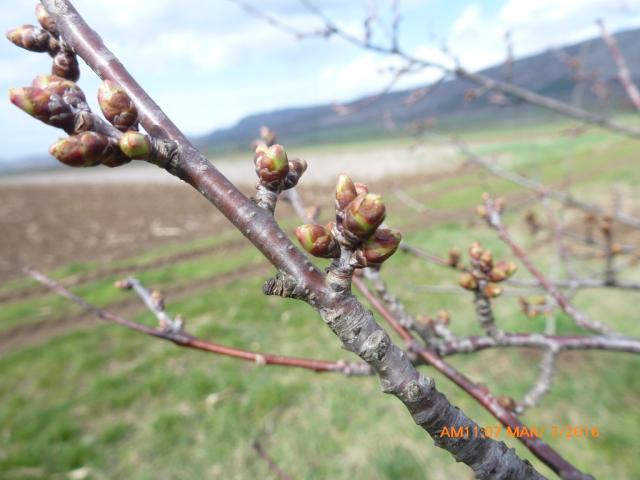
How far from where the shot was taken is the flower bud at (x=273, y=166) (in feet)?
2.71

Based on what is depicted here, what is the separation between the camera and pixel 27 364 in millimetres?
6953

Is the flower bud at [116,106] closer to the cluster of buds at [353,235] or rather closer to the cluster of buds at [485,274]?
the cluster of buds at [353,235]

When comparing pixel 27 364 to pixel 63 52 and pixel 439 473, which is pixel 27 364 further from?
pixel 63 52

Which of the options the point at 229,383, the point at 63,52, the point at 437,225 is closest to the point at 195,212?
the point at 437,225

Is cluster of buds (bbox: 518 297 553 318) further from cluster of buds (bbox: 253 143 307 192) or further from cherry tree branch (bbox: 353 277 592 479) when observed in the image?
cluster of buds (bbox: 253 143 307 192)

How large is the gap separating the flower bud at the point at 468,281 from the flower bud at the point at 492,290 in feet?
0.14

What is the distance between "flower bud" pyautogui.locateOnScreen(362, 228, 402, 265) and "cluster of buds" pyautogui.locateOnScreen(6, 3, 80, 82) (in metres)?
0.80

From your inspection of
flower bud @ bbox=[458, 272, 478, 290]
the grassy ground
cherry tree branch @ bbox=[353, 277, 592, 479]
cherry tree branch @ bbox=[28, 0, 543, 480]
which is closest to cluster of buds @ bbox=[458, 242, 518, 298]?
flower bud @ bbox=[458, 272, 478, 290]

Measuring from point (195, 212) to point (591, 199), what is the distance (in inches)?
610

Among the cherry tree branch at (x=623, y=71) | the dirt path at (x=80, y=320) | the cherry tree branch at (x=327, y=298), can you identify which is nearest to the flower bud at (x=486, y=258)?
the cherry tree branch at (x=327, y=298)

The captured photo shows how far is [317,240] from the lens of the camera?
2.51 ft

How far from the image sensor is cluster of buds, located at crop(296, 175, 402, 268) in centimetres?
72

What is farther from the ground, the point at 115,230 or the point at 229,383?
the point at 229,383

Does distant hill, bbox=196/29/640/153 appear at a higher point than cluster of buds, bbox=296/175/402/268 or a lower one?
lower
